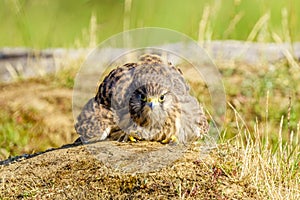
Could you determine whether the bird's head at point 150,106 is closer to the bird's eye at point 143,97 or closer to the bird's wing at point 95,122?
the bird's eye at point 143,97

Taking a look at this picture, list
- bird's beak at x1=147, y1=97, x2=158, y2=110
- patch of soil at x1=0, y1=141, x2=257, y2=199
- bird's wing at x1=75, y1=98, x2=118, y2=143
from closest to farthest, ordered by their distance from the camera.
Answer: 1. patch of soil at x1=0, y1=141, x2=257, y2=199
2. bird's beak at x1=147, y1=97, x2=158, y2=110
3. bird's wing at x1=75, y1=98, x2=118, y2=143

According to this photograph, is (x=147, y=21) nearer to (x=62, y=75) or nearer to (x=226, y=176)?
(x=62, y=75)

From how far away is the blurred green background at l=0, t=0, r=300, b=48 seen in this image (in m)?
9.48

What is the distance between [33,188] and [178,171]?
0.92 m

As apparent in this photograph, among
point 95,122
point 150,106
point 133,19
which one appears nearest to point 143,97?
point 150,106

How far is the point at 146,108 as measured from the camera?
5.03 metres

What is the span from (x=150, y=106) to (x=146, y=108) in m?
0.03

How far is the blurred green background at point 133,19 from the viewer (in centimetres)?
948

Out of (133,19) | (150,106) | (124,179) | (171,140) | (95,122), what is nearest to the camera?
(124,179)

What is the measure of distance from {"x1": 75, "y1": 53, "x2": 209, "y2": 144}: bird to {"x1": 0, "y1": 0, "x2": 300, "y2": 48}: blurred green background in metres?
3.41

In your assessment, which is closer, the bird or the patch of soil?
the patch of soil

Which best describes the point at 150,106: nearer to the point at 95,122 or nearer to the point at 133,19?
the point at 95,122

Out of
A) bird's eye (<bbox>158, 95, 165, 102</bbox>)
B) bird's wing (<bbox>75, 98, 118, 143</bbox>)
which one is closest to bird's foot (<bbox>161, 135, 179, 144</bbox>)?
bird's eye (<bbox>158, 95, 165, 102</bbox>)

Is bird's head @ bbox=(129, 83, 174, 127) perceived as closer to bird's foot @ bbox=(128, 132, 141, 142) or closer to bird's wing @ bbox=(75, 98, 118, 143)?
bird's foot @ bbox=(128, 132, 141, 142)
